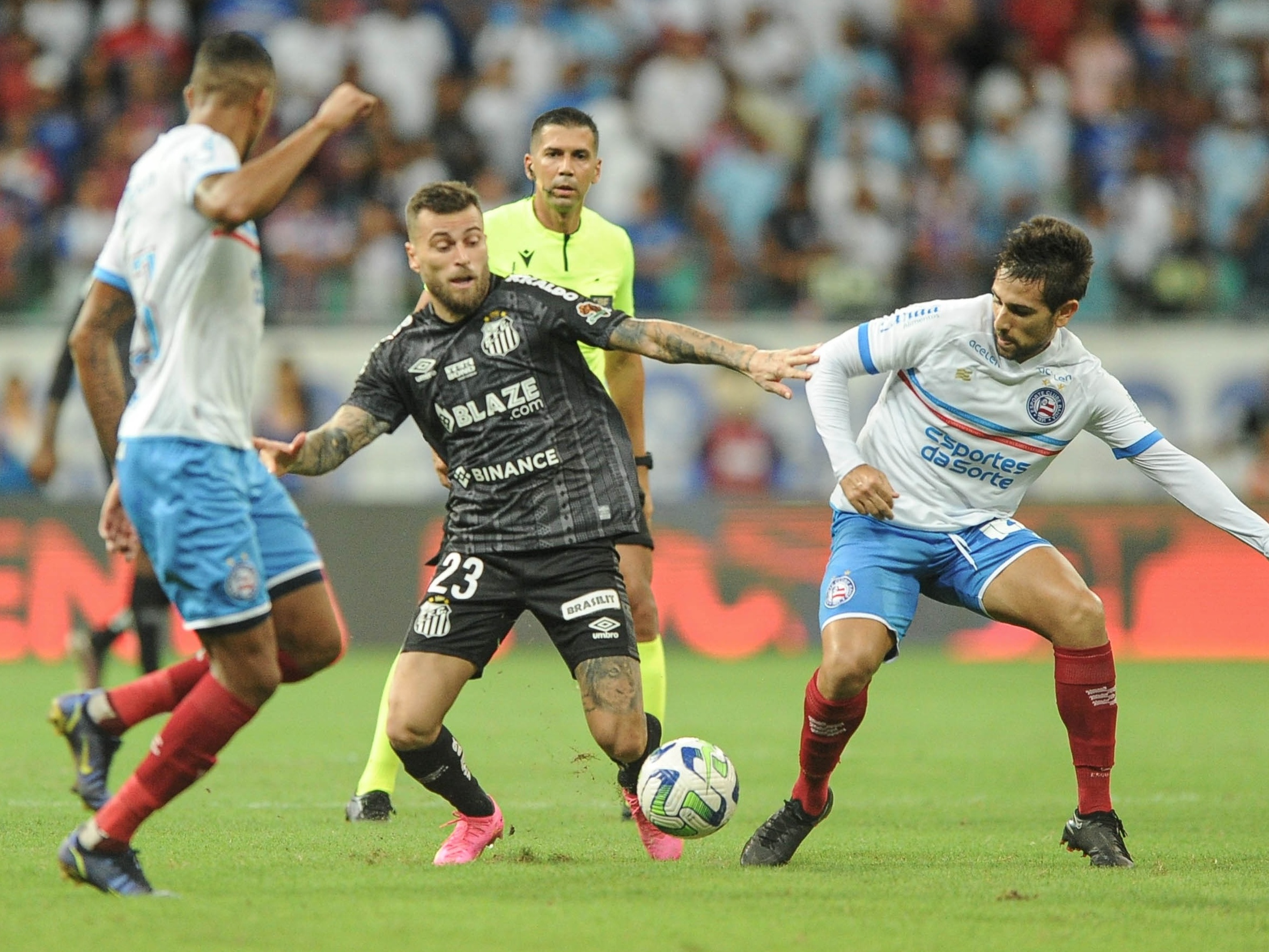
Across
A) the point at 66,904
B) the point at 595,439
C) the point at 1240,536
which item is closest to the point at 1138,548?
the point at 1240,536

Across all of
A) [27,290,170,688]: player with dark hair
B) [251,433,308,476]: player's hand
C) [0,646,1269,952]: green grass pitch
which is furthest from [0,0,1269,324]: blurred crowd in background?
[251,433,308,476]: player's hand

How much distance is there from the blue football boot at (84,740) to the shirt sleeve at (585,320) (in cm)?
196

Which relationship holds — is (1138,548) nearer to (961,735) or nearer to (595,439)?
(961,735)

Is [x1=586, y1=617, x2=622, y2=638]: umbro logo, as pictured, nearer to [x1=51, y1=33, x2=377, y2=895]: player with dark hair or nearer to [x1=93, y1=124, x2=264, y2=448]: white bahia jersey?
[x1=51, y1=33, x2=377, y2=895]: player with dark hair

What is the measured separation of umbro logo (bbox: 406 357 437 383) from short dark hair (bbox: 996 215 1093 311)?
200 centimetres

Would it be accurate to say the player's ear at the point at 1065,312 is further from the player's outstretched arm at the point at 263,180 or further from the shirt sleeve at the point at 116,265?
the shirt sleeve at the point at 116,265

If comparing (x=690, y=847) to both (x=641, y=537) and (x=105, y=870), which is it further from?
(x=105, y=870)

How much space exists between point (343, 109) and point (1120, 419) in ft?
10.1

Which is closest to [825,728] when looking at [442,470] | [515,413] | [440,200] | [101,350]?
[515,413]

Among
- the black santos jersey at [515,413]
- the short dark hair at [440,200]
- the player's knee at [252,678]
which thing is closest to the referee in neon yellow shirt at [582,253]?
the black santos jersey at [515,413]

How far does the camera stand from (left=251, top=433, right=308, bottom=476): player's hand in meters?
5.68

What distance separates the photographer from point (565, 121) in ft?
23.5

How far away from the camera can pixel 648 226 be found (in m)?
16.2

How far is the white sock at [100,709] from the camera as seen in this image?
5.50 m
